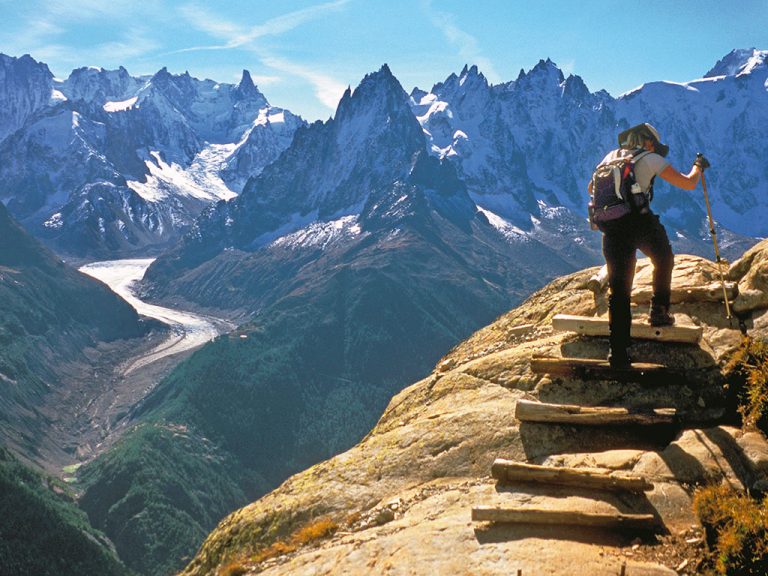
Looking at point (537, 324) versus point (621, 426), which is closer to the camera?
point (621, 426)

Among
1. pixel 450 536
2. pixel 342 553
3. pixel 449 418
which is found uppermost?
pixel 449 418

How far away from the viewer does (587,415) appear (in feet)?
47.8

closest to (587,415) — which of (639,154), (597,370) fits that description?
(597,370)

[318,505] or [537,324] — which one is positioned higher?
[537,324]

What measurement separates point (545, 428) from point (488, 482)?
6.59 ft

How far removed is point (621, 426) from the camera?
1444 cm

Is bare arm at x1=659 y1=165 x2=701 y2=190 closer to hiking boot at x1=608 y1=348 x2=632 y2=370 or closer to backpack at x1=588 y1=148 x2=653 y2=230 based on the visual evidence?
backpack at x1=588 y1=148 x2=653 y2=230

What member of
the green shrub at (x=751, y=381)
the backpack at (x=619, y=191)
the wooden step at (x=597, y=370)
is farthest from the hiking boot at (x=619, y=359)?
the backpack at (x=619, y=191)

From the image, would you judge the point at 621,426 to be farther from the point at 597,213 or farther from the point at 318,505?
the point at 318,505

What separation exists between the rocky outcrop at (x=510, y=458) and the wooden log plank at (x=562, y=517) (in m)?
0.18

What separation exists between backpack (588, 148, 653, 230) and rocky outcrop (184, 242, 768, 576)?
387 centimetres

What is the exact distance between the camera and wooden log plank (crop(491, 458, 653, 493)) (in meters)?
12.2

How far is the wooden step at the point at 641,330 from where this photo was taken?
1634cm

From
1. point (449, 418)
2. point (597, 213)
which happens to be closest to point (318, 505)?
point (449, 418)
